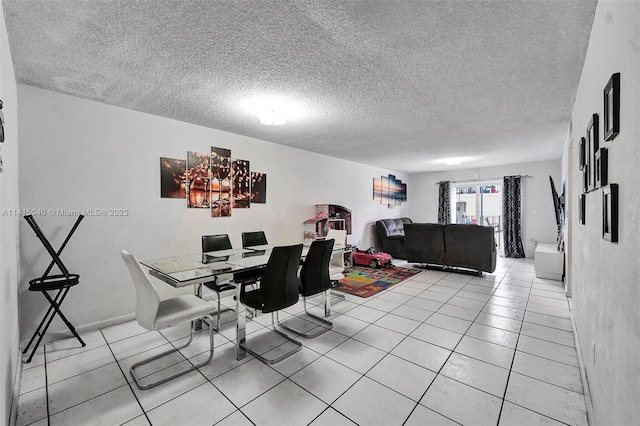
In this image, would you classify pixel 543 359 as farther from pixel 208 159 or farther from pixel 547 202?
pixel 547 202

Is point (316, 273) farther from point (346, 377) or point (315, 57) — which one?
point (315, 57)

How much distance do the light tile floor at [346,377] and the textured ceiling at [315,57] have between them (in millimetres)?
2520

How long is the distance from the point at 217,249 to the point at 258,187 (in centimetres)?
151

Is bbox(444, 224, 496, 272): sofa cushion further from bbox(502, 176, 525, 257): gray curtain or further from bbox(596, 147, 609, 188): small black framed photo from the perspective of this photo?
bbox(596, 147, 609, 188): small black framed photo

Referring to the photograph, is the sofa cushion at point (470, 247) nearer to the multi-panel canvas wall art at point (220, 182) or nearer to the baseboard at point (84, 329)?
the multi-panel canvas wall art at point (220, 182)

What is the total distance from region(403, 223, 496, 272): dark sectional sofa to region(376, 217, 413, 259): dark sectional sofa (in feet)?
2.99

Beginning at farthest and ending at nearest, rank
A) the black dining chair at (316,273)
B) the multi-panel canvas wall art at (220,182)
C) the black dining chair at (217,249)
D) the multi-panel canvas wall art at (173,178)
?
the multi-panel canvas wall art at (220,182) → the multi-panel canvas wall art at (173,178) → the black dining chair at (217,249) → the black dining chair at (316,273)

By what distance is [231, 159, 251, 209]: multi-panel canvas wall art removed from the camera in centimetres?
433

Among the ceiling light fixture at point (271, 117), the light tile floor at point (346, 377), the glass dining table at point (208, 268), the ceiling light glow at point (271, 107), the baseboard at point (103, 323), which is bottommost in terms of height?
the light tile floor at point (346, 377)

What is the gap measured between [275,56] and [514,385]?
10.1 ft

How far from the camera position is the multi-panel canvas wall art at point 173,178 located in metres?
3.54

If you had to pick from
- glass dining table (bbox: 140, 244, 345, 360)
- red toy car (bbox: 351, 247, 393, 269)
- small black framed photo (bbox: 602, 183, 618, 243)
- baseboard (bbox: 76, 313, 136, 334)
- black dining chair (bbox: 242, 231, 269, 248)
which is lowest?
A: baseboard (bbox: 76, 313, 136, 334)

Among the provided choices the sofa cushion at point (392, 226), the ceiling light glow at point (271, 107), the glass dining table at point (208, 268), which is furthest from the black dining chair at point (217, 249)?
the sofa cushion at point (392, 226)

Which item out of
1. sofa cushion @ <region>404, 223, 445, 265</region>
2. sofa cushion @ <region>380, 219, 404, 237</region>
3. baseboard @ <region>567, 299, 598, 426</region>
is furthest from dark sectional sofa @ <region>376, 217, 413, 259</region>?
baseboard @ <region>567, 299, 598, 426</region>
